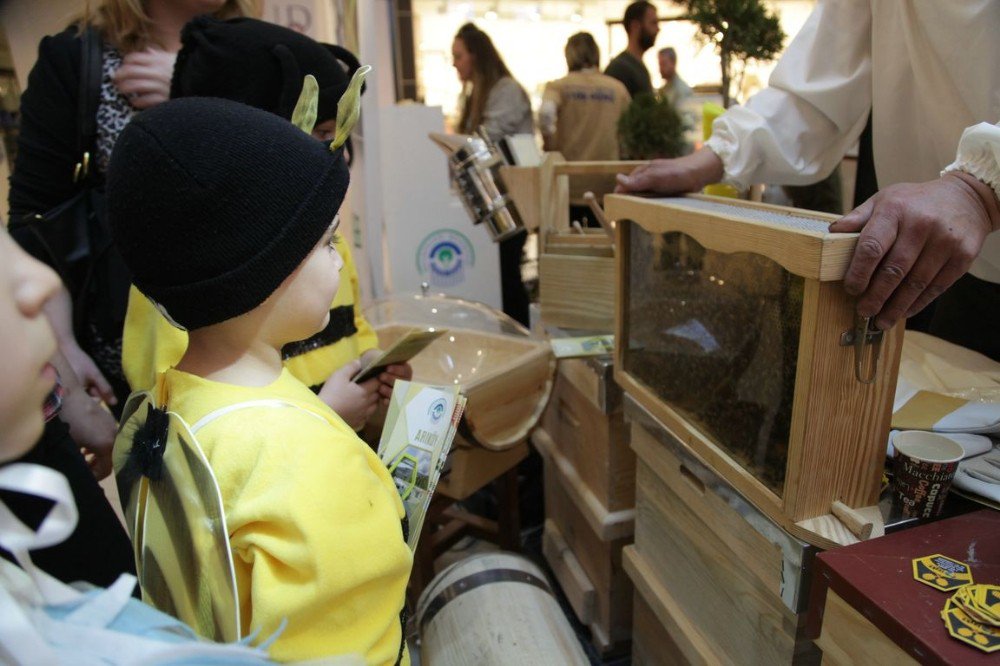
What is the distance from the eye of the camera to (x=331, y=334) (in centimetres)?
121

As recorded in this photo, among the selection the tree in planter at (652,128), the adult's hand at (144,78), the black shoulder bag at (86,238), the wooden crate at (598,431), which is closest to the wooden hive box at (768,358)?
the wooden crate at (598,431)

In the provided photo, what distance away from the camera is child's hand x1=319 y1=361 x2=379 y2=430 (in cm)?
105

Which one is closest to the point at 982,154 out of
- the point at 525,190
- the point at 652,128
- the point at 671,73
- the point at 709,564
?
the point at 709,564

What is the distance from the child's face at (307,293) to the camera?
683 millimetres

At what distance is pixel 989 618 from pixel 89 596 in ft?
2.49

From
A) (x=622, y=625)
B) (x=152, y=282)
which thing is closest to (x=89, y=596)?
(x=152, y=282)

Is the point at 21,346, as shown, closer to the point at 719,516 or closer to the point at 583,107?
the point at 719,516

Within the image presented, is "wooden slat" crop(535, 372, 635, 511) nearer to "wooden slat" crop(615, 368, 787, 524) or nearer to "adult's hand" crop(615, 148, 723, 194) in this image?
"wooden slat" crop(615, 368, 787, 524)

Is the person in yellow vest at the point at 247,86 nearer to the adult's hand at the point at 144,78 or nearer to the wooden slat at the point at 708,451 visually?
the adult's hand at the point at 144,78

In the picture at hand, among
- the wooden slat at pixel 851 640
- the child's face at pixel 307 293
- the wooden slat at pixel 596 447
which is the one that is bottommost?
the wooden slat at pixel 596 447

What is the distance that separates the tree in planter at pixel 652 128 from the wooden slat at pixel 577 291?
2.77 ft

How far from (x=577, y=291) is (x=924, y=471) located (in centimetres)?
91

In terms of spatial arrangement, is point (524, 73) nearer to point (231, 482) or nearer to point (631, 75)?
point (631, 75)

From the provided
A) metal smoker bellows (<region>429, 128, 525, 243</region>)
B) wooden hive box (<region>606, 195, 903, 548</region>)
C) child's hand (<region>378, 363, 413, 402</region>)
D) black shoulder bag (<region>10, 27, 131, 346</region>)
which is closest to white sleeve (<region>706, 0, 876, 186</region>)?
wooden hive box (<region>606, 195, 903, 548</region>)
